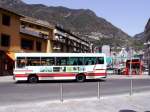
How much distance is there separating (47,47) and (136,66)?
730 inches

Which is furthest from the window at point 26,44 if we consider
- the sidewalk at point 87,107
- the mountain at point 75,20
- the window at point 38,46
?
the mountain at point 75,20

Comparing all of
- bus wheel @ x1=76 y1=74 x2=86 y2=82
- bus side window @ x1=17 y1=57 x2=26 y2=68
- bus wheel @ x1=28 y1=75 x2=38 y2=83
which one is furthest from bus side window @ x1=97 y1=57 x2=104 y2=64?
bus side window @ x1=17 y1=57 x2=26 y2=68

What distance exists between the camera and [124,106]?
16000 mm

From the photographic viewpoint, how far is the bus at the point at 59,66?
3512 cm

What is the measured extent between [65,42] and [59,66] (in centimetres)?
5771

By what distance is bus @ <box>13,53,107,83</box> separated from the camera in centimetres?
3512

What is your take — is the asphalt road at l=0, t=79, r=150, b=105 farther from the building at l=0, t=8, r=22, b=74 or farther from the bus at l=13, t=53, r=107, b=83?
the building at l=0, t=8, r=22, b=74

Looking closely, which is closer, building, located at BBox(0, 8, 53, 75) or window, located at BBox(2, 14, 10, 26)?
building, located at BBox(0, 8, 53, 75)

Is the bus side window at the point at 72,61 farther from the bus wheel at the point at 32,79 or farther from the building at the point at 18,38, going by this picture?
the building at the point at 18,38

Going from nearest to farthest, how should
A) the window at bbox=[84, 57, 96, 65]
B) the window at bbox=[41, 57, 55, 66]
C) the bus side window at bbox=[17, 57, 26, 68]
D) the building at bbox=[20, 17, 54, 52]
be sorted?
A: the bus side window at bbox=[17, 57, 26, 68]
the window at bbox=[41, 57, 55, 66]
the window at bbox=[84, 57, 96, 65]
the building at bbox=[20, 17, 54, 52]

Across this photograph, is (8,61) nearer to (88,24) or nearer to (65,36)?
(65,36)

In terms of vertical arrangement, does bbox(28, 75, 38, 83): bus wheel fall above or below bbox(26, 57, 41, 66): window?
below

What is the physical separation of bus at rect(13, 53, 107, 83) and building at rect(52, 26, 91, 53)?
40365mm

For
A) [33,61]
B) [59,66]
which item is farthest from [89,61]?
[33,61]
